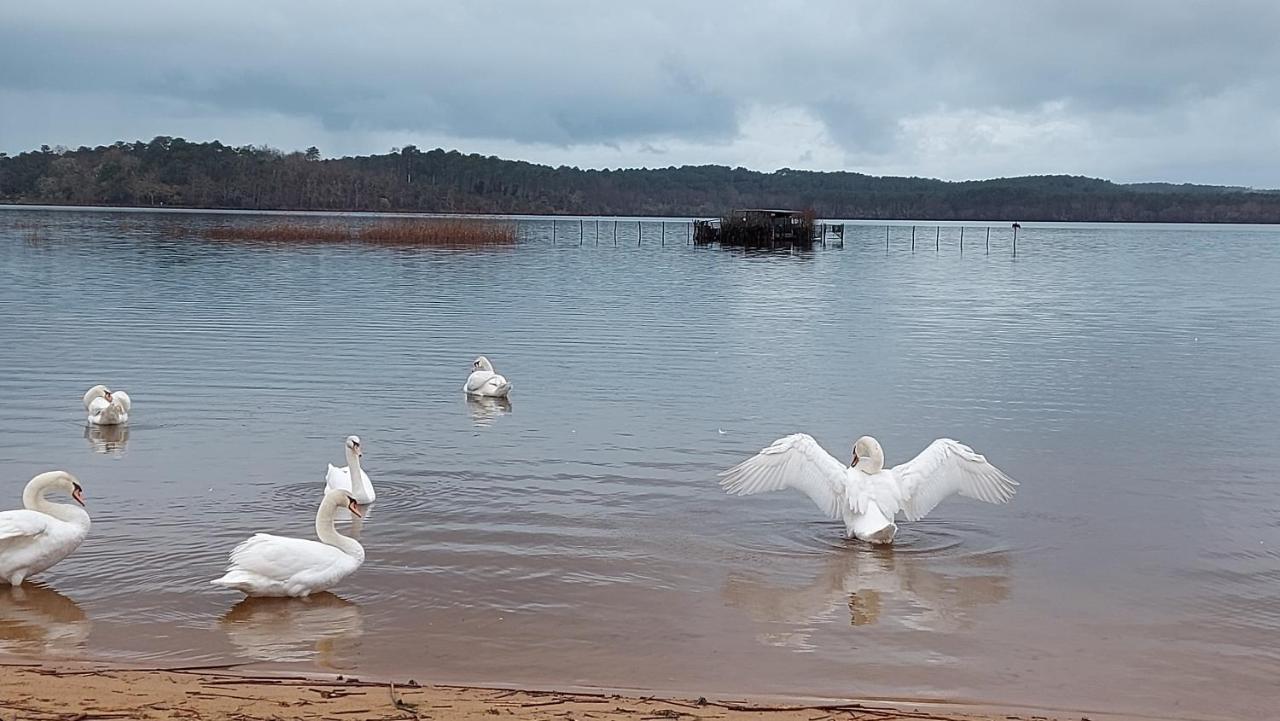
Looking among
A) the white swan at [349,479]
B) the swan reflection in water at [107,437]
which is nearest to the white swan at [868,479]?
the white swan at [349,479]

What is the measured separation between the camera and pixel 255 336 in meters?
23.7

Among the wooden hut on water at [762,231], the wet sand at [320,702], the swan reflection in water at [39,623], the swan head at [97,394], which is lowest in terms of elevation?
the swan reflection in water at [39,623]

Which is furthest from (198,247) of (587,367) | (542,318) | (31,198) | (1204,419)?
(31,198)

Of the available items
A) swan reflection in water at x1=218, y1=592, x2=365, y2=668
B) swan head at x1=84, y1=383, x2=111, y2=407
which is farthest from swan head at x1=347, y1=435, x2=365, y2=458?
swan head at x1=84, y1=383, x2=111, y2=407

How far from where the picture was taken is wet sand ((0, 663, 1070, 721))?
19.1 ft

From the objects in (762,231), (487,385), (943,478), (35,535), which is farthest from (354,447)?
(762,231)

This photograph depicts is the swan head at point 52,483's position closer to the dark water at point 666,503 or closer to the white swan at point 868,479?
the dark water at point 666,503

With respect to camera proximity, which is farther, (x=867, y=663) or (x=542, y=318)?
(x=542, y=318)

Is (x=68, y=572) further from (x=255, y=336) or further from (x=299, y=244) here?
(x=299, y=244)

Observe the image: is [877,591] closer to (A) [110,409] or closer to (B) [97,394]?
(A) [110,409]

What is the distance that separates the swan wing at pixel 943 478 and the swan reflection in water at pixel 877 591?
0.48 meters

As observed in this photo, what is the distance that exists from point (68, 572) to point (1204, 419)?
13107mm

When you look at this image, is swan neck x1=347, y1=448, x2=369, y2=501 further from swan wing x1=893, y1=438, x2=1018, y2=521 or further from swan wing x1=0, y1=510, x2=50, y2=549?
swan wing x1=893, y1=438, x2=1018, y2=521

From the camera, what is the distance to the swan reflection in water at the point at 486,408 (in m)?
15.6
